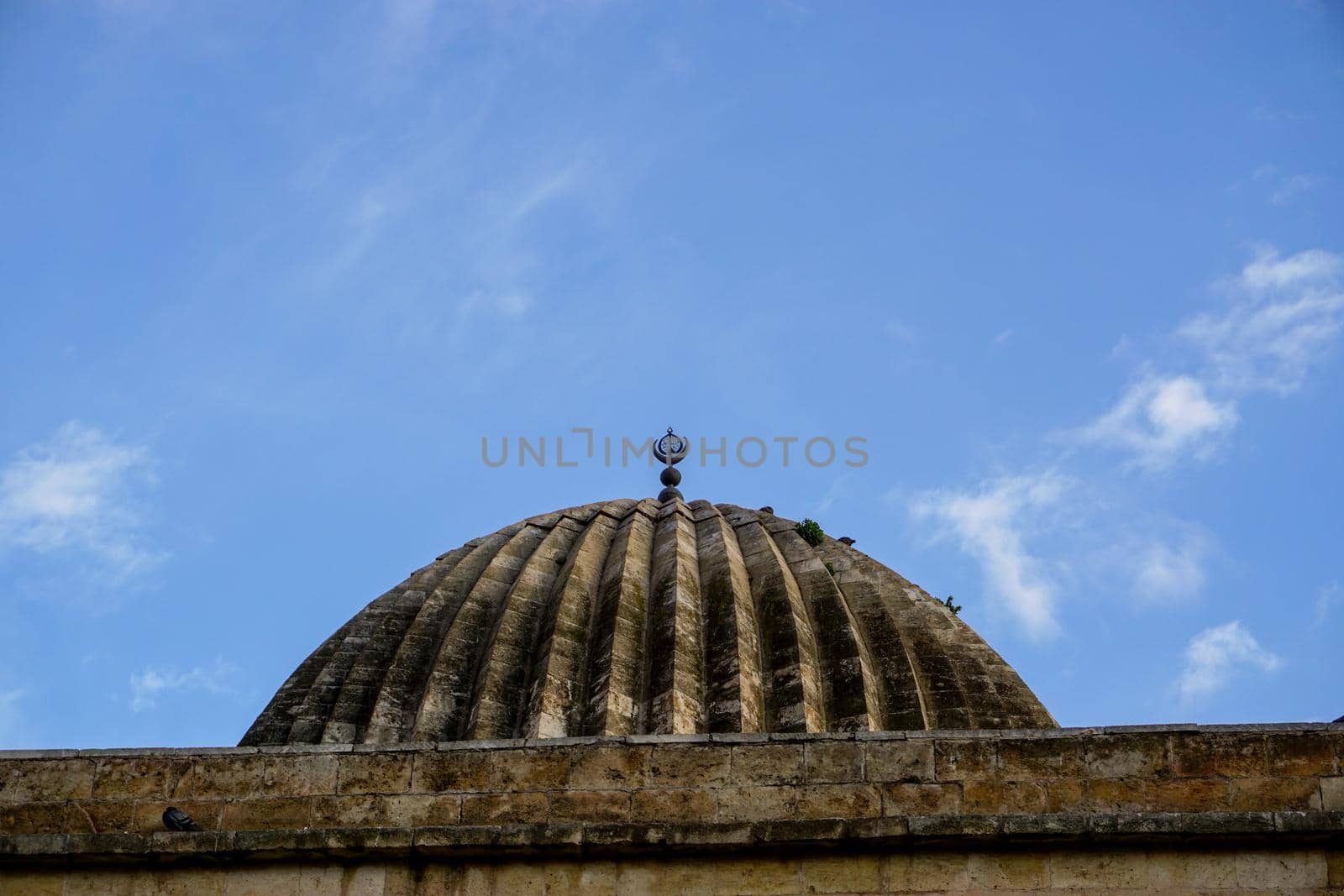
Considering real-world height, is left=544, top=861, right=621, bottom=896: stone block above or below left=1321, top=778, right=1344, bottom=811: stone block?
below

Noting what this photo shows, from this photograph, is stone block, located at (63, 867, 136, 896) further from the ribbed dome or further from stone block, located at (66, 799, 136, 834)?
the ribbed dome

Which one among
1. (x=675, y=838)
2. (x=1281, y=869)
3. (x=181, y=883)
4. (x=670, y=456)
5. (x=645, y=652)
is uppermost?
(x=670, y=456)

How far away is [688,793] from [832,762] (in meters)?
1.01

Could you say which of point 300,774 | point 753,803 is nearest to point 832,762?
point 753,803

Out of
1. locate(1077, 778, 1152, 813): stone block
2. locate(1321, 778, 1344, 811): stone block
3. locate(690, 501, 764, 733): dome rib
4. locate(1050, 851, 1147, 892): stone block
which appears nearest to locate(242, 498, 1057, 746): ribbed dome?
locate(690, 501, 764, 733): dome rib

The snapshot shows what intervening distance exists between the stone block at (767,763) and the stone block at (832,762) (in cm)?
6

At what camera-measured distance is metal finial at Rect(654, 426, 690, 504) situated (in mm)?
28781

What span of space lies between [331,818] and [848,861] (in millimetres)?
3548

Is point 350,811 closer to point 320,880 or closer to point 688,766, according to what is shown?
point 320,880

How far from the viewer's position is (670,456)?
97.1ft

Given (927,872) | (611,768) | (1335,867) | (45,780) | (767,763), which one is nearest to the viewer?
(1335,867)

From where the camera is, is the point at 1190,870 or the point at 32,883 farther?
the point at 32,883

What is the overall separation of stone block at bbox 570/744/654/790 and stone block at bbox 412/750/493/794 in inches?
24.7

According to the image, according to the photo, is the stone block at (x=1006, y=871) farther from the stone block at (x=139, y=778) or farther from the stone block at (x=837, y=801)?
the stone block at (x=139, y=778)
